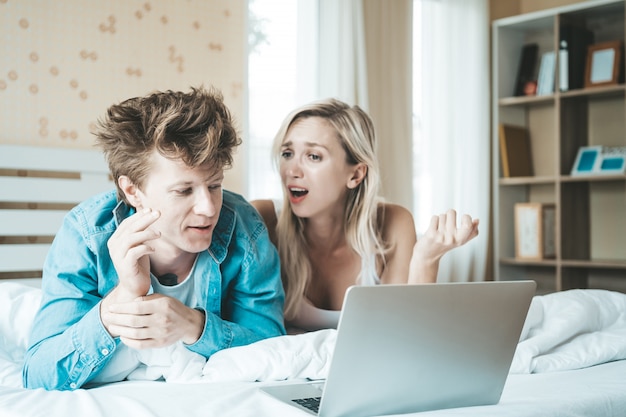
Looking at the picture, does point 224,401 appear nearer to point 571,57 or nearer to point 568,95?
point 568,95

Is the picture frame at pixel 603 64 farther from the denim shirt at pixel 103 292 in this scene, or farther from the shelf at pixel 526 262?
the denim shirt at pixel 103 292

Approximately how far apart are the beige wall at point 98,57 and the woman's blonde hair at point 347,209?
1.07m

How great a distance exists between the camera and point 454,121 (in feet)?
13.2

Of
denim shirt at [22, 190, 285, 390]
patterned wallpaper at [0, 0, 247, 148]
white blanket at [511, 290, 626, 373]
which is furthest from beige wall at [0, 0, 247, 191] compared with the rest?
white blanket at [511, 290, 626, 373]

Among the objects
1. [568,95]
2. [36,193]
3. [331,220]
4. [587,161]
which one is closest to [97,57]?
[36,193]

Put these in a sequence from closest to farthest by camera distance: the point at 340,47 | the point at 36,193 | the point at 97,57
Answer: the point at 36,193 < the point at 97,57 < the point at 340,47

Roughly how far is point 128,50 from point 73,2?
271 millimetres

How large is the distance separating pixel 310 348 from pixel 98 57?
191cm

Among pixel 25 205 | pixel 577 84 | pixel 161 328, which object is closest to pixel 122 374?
pixel 161 328

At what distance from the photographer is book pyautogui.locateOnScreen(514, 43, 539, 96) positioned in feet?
13.3

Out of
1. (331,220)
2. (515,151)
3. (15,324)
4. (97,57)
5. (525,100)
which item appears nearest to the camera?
(15,324)

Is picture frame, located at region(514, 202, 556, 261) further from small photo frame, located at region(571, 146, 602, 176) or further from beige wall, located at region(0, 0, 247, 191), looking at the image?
beige wall, located at region(0, 0, 247, 191)

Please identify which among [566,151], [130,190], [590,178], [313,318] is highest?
[566,151]

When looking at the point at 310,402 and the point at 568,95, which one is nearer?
the point at 310,402
